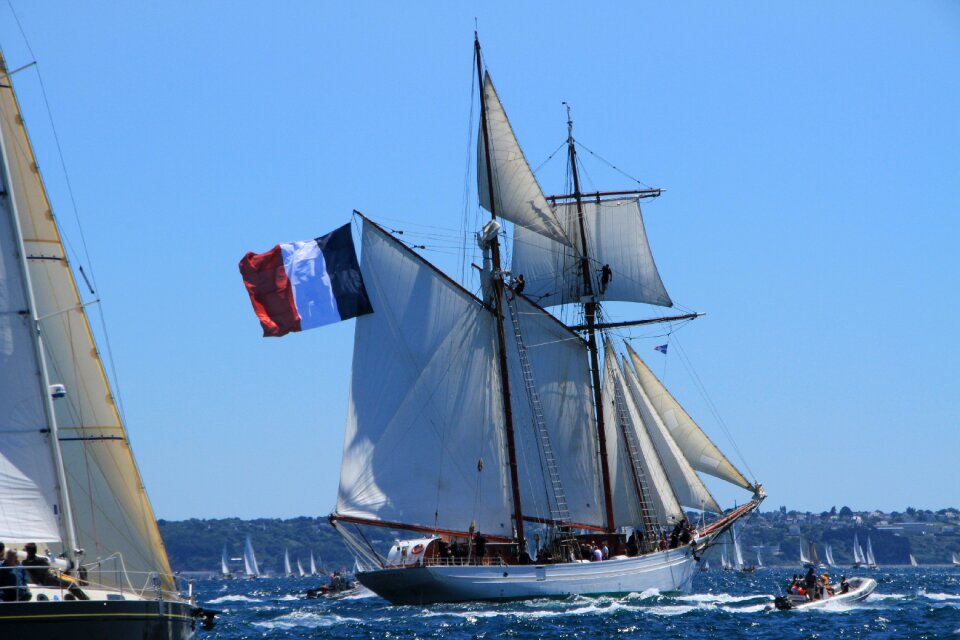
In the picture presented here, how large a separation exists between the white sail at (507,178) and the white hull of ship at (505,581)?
1676cm

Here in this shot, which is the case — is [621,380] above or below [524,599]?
above

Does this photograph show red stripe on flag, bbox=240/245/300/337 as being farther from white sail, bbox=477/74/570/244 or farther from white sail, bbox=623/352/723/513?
white sail, bbox=623/352/723/513

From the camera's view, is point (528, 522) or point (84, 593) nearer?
point (84, 593)

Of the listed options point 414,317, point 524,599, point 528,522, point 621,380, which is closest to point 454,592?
point 524,599

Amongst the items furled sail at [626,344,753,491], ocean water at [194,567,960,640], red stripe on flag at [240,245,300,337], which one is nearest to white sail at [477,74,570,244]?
furled sail at [626,344,753,491]

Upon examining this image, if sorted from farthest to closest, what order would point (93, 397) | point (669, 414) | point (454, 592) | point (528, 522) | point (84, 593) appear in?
point (669, 414), point (528, 522), point (454, 592), point (93, 397), point (84, 593)

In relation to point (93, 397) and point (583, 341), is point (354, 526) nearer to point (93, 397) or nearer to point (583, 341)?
point (583, 341)

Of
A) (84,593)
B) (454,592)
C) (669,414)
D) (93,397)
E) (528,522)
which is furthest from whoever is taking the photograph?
(669,414)

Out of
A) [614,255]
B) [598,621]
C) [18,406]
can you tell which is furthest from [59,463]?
[614,255]

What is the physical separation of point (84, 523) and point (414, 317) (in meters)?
31.0

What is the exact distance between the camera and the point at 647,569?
68250 mm

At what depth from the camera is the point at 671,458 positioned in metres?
72.1

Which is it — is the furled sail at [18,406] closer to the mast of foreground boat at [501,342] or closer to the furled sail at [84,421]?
the furled sail at [84,421]

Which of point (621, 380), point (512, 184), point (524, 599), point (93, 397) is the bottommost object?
point (524, 599)
